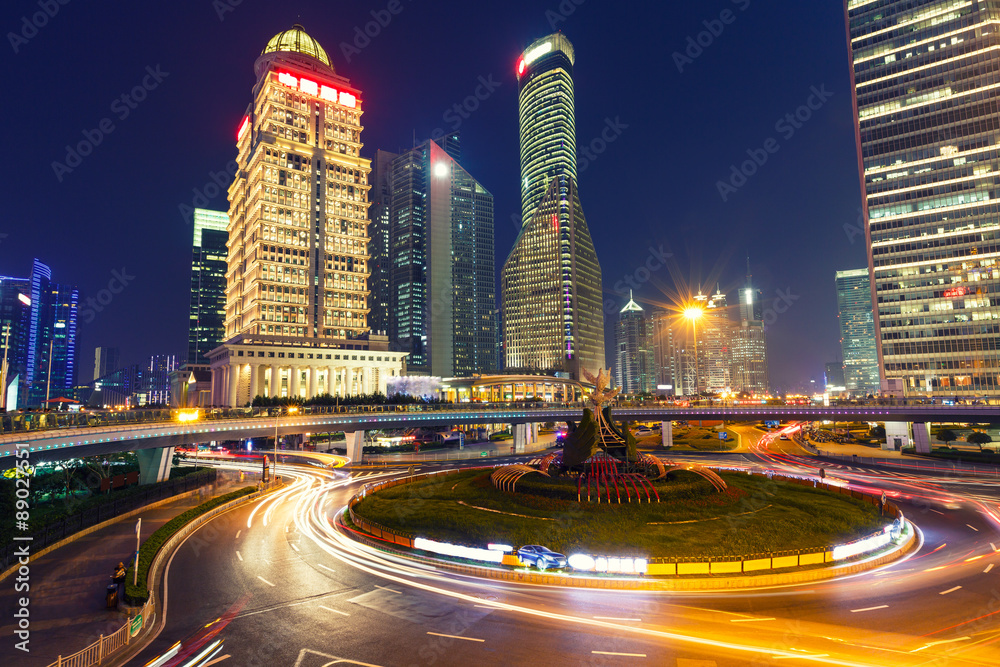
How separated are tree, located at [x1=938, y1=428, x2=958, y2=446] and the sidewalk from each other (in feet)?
359

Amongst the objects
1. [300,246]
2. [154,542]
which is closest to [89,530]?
[154,542]

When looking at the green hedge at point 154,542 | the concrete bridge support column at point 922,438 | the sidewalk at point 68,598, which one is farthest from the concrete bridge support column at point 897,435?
the sidewalk at point 68,598

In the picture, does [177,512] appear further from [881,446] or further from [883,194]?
[883,194]

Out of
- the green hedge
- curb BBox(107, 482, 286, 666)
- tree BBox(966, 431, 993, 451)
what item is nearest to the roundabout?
curb BBox(107, 482, 286, 666)

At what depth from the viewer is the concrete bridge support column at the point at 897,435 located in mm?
88688

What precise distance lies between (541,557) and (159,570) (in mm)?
19362

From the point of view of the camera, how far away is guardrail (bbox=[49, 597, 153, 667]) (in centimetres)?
1595

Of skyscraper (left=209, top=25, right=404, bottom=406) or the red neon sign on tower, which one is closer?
skyscraper (left=209, top=25, right=404, bottom=406)

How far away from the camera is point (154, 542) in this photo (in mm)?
28625

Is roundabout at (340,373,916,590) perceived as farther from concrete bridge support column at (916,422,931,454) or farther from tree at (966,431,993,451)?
tree at (966,431,993,451)

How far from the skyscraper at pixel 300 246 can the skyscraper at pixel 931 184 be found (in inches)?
5030

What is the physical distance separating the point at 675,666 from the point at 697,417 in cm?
7229

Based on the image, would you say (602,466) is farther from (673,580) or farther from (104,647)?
(104,647)

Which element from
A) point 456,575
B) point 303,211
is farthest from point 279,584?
point 303,211
